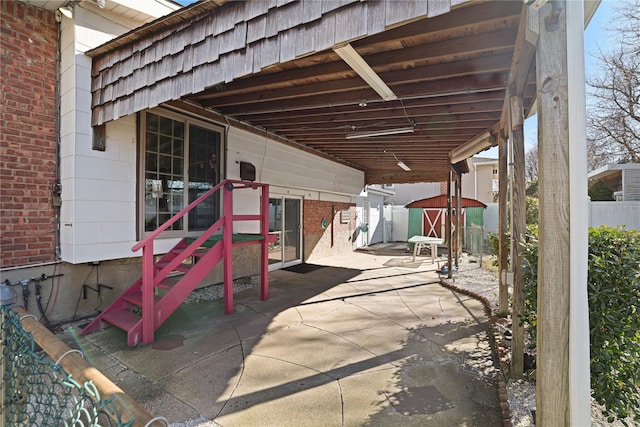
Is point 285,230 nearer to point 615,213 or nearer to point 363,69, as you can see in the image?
point 363,69

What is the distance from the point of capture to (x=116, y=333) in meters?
3.94

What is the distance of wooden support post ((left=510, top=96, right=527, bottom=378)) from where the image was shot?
2.96 metres

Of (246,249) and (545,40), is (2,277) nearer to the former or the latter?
(246,249)

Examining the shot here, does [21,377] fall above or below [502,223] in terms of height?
below

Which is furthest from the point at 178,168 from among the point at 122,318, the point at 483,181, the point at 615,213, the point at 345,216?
the point at 483,181

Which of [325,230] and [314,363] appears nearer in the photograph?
[314,363]

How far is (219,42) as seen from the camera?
Answer: 9.70ft

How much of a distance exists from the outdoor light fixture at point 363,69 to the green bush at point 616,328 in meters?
2.70

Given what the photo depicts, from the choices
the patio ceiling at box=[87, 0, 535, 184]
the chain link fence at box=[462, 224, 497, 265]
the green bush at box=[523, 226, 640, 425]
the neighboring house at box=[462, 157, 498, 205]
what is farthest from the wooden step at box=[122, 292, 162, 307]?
the neighboring house at box=[462, 157, 498, 205]

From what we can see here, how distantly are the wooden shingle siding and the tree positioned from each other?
45.9 ft

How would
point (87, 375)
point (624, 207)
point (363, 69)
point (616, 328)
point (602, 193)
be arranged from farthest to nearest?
1. point (602, 193)
2. point (624, 207)
3. point (363, 69)
4. point (616, 328)
5. point (87, 375)

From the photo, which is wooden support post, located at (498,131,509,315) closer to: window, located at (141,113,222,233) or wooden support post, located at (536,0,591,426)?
wooden support post, located at (536,0,591,426)

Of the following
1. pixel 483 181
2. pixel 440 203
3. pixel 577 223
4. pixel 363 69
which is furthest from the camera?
pixel 483 181

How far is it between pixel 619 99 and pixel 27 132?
63.4 feet
